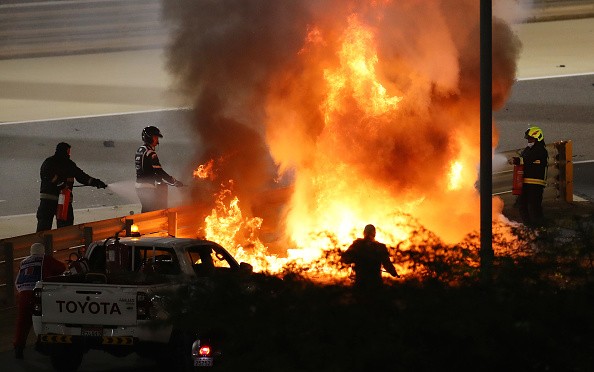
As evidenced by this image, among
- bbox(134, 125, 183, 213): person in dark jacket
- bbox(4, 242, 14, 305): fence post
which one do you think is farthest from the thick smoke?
bbox(4, 242, 14, 305): fence post

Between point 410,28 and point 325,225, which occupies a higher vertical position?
point 410,28

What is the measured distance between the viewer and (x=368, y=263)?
819cm

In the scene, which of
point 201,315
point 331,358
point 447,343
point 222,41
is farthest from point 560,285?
point 222,41

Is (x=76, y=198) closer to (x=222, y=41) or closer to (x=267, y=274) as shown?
(x=222, y=41)

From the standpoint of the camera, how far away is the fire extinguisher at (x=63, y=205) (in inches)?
755

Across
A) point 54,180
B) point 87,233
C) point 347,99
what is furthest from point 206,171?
point 54,180

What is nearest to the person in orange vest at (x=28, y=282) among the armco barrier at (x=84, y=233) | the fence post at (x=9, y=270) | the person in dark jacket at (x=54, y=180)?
the armco barrier at (x=84, y=233)

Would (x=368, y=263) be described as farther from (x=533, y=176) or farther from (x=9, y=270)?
(x=533, y=176)

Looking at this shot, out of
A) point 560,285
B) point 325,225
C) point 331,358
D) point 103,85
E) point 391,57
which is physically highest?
point 103,85

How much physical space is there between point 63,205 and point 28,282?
5.73m

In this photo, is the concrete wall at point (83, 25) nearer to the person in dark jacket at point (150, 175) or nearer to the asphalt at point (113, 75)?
the asphalt at point (113, 75)

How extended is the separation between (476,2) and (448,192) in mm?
2694

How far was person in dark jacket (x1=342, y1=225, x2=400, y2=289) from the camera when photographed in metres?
7.70

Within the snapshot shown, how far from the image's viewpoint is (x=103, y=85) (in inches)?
1277
